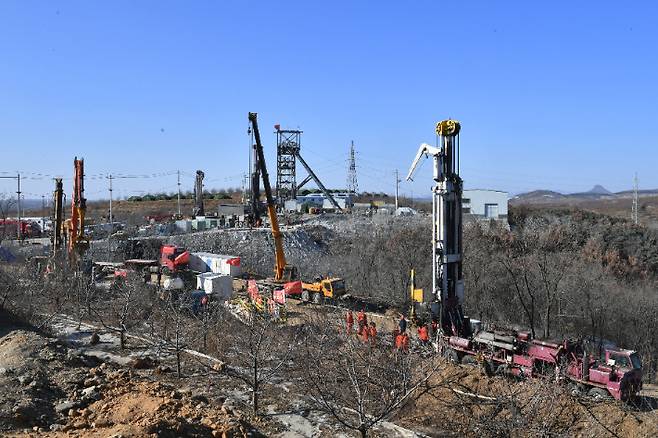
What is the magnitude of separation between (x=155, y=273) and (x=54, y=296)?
26.2 ft

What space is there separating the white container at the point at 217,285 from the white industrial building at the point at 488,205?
1225 inches

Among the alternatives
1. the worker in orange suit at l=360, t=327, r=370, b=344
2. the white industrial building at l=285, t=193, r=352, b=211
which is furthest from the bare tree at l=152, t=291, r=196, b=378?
the white industrial building at l=285, t=193, r=352, b=211

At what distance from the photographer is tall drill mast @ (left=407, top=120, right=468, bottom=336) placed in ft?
59.6

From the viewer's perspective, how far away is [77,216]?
106 feet

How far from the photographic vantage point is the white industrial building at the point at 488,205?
53.9 metres

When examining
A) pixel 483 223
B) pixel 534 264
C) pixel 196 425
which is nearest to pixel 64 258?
pixel 196 425

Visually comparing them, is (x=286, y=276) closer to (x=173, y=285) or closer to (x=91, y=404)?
(x=173, y=285)

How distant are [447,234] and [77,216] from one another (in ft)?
73.7

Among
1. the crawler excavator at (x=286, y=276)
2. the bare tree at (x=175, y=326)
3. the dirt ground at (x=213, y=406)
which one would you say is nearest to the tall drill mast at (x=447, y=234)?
the dirt ground at (x=213, y=406)

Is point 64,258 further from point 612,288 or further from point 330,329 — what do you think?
point 612,288

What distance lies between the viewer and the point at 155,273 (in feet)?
110

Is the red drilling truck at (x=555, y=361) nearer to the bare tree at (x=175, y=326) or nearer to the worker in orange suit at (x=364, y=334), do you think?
the worker in orange suit at (x=364, y=334)

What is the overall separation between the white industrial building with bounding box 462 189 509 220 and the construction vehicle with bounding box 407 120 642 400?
35.1m

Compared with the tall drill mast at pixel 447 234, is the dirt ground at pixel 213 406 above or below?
below
